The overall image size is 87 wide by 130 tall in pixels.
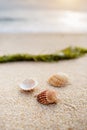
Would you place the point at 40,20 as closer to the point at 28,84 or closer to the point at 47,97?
the point at 28,84

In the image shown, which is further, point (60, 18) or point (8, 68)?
point (60, 18)

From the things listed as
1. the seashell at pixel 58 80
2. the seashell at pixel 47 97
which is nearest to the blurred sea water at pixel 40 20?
the seashell at pixel 58 80

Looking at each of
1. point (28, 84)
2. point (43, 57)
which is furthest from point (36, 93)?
point (43, 57)

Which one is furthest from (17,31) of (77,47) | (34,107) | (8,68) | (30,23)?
(34,107)

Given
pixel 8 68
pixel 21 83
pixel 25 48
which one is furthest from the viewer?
pixel 25 48

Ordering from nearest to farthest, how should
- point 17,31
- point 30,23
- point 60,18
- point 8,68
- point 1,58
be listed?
point 8,68, point 1,58, point 17,31, point 30,23, point 60,18

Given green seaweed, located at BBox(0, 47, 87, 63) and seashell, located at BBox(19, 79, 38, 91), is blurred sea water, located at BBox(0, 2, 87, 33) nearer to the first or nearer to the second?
green seaweed, located at BBox(0, 47, 87, 63)

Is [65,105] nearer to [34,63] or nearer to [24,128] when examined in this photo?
[24,128]
